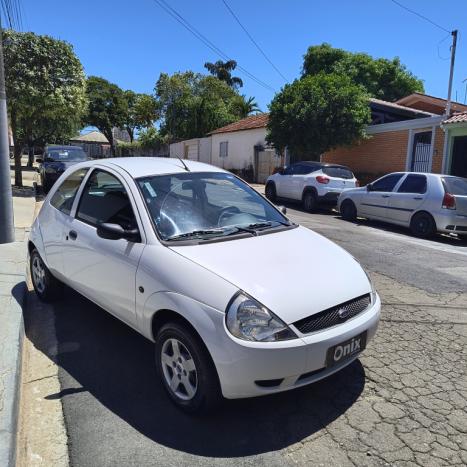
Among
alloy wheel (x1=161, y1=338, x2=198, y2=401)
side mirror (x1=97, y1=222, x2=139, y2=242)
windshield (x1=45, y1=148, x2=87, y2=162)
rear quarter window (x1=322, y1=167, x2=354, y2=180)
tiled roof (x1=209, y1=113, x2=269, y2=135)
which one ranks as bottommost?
alloy wheel (x1=161, y1=338, x2=198, y2=401)

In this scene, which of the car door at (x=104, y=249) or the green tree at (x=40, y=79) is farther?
the green tree at (x=40, y=79)

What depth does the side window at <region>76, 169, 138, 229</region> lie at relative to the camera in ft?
12.8

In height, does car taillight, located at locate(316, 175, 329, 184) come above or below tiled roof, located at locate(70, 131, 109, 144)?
below

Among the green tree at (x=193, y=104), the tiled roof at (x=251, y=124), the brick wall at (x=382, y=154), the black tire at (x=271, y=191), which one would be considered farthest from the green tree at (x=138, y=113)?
the black tire at (x=271, y=191)

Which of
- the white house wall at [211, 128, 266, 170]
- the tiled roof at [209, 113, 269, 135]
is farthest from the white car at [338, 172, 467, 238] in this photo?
the white house wall at [211, 128, 266, 170]

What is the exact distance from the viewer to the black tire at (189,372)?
9.58ft

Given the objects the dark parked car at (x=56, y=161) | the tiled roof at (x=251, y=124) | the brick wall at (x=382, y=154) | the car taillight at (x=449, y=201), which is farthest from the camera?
the tiled roof at (x=251, y=124)

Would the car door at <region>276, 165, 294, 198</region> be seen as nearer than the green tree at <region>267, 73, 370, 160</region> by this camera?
Yes

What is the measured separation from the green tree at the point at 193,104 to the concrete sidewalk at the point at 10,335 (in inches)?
1172

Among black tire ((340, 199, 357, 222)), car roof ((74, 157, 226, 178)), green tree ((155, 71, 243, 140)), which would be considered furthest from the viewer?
green tree ((155, 71, 243, 140))

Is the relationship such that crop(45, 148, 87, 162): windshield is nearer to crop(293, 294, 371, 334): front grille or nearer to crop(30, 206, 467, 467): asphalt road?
crop(30, 206, 467, 467): asphalt road

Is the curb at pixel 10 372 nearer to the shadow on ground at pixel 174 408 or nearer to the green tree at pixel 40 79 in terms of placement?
the shadow on ground at pixel 174 408

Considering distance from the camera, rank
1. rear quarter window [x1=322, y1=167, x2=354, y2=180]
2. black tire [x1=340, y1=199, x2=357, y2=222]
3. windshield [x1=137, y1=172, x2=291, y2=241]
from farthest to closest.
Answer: rear quarter window [x1=322, y1=167, x2=354, y2=180] → black tire [x1=340, y1=199, x2=357, y2=222] → windshield [x1=137, y1=172, x2=291, y2=241]

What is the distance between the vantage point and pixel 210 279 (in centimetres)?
297
